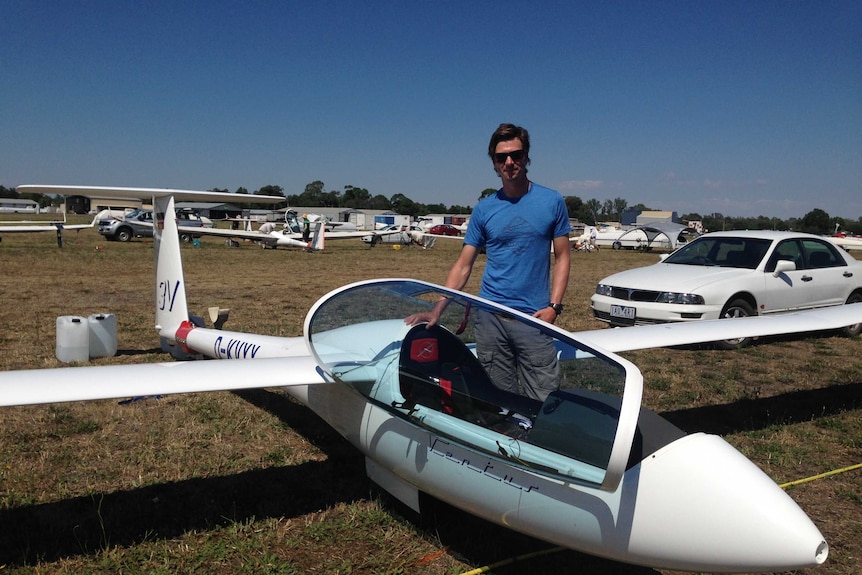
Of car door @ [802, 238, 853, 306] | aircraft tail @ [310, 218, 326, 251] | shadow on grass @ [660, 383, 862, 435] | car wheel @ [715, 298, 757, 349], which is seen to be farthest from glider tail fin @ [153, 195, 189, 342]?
aircraft tail @ [310, 218, 326, 251]

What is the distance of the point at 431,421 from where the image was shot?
2787mm

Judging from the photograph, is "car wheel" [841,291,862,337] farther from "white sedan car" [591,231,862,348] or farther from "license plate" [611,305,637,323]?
"license plate" [611,305,637,323]

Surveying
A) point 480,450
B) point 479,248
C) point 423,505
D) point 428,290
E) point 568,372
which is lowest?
point 423,505

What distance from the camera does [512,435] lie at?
8.41ft

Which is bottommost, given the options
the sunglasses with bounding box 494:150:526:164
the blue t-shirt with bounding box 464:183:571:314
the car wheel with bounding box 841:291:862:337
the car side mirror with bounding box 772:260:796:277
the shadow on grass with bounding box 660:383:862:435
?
the shadow on grass with bounding box 660:383:862:435

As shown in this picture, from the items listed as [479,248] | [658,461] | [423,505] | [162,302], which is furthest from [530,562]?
[162,302]

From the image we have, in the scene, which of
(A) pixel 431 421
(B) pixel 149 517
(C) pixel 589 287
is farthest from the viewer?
(C) pixel 589 287

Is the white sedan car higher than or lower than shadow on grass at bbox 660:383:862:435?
higher

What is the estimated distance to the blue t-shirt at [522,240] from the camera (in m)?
3.27

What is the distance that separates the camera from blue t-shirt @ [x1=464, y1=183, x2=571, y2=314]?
3.27 m

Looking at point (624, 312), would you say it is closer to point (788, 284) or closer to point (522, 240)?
point (788, 284)

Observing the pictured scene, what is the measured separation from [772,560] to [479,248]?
6.89 ft

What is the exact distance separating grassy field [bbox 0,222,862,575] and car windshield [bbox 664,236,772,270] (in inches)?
47.4

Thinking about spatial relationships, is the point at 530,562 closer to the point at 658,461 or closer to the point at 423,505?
the point at 423,505
